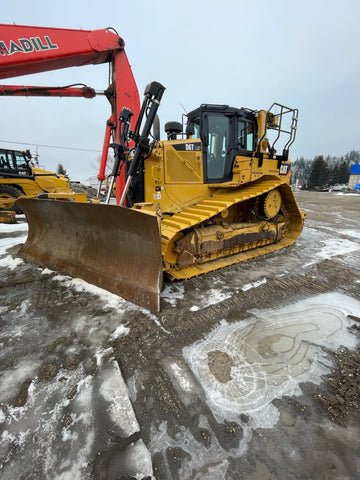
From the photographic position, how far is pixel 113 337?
90.7 inches

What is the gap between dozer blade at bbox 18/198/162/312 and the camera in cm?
286

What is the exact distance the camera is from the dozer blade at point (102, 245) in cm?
286

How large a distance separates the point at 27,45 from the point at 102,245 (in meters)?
3.86

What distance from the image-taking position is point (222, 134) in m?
4.45

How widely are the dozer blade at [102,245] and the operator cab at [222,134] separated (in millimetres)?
2229

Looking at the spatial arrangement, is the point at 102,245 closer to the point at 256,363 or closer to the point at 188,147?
the point at 188,147

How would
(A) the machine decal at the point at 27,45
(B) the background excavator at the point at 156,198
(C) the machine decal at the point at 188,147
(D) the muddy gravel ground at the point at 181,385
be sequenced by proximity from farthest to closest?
(C) the machine decal at the point at 188,147 → (A) the machine decal at the point at 27,45 → (B) the background excavator at the point at 156,198 → (D) the muddy gravel ground at the point at 181,385

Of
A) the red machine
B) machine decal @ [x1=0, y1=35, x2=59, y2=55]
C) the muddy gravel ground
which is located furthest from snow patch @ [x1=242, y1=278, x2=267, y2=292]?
machine decal @ [x1=0, y1=35, x2=59, y2=55]

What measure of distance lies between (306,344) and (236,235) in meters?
2.55

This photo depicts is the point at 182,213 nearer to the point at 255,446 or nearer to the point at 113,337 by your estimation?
the point at 113,337

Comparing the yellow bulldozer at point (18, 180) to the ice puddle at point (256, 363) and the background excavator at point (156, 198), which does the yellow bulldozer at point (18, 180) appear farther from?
the ice puddle at point (256, 363)

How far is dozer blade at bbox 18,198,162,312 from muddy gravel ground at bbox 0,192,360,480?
10.2 inches

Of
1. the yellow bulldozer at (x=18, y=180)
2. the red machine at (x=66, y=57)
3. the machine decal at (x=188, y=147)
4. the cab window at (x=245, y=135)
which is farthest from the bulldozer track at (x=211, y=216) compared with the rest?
the yellow bulldozer at (x=18, y=180)

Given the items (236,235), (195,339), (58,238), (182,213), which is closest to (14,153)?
(58,238)
